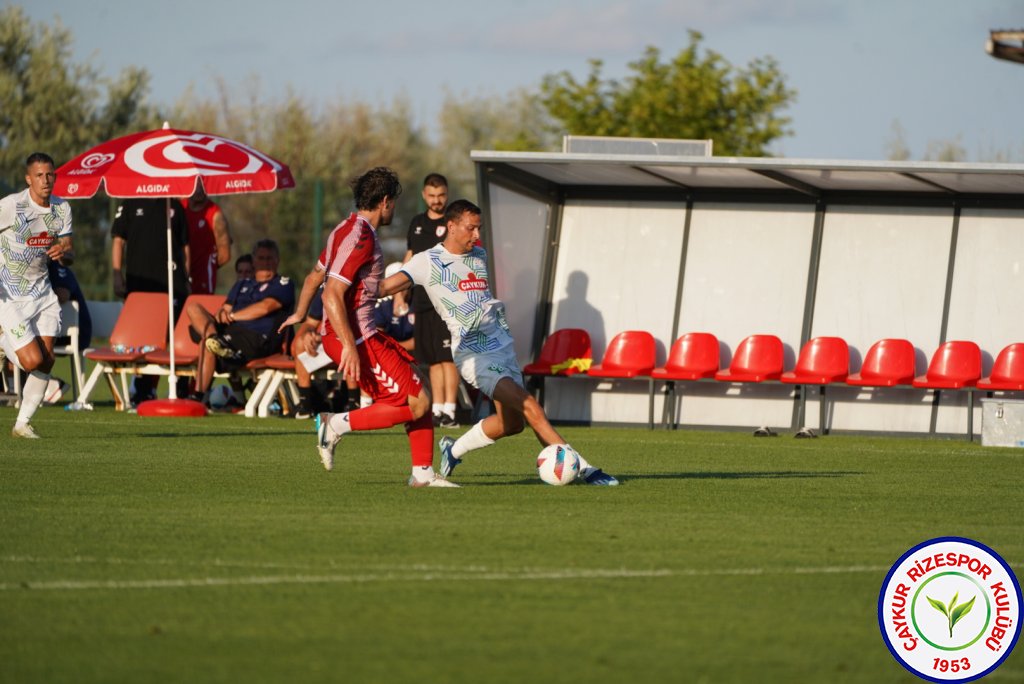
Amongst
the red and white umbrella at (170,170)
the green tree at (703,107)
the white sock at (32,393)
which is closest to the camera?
the white sock at (32,393)

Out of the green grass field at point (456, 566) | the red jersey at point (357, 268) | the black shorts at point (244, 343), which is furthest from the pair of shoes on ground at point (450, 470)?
the black shorts at point (244, 343)

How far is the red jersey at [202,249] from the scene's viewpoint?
19578 millimetres

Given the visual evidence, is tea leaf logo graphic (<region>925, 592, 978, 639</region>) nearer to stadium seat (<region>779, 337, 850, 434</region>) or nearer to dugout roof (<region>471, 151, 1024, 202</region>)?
dugout roof (<region>471, 151, 1024, 202</region>)

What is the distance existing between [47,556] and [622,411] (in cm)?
1191

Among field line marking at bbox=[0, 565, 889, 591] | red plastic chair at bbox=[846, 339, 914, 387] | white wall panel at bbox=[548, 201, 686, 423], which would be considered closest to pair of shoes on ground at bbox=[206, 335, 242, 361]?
white wall panel at bbox=[548, 201, 686, 423]

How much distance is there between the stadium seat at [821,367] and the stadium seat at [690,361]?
82 centimetres

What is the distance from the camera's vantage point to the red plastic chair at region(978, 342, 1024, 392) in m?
16.4

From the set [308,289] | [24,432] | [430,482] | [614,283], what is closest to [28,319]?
[24,432]

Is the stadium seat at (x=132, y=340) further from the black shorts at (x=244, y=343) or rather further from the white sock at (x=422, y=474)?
the white sock at (x=422, y=474)

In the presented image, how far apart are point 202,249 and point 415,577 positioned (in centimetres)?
1373

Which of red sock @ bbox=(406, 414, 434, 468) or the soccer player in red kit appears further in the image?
red sock @ bbox=(406, 414, 434, 468)

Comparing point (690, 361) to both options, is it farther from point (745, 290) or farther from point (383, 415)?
point (383, 415)

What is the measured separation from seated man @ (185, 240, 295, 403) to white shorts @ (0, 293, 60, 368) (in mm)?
4108

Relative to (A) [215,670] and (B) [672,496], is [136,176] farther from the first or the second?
(A) [215,670]
